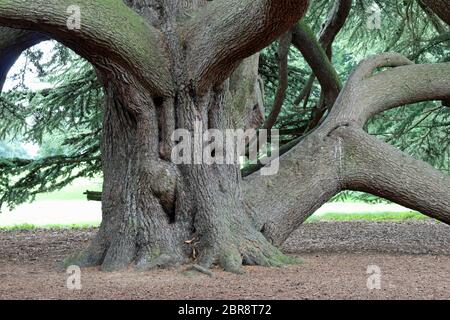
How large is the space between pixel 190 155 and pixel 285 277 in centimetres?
132

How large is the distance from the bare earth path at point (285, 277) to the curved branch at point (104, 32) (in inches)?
62.0

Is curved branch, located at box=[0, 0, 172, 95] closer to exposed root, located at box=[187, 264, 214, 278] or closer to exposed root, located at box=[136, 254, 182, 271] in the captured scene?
exposed root, located at box=[136, 254, 182, 271]

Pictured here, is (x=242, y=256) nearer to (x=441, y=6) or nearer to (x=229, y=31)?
(x=229, y=31)

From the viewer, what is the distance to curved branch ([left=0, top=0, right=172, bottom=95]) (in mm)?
4602

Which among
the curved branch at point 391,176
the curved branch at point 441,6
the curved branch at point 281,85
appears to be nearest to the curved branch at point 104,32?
the curved branch at point 391,176

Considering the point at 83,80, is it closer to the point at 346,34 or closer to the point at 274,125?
the point at 274,125

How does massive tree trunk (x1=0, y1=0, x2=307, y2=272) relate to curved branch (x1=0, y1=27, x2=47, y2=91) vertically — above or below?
below

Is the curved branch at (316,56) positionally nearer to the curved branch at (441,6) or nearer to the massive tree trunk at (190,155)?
the curved branch at (441,6)

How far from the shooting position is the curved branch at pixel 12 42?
21.0ft

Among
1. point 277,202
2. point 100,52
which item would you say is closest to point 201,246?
point 277,202

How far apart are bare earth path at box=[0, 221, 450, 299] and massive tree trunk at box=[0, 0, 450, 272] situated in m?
0.35

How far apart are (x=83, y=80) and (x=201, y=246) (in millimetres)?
4565

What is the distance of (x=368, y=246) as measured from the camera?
7.36 m

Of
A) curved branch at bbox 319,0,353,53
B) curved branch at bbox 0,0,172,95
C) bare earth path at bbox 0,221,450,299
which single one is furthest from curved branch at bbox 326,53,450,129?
curved branch at bbox 319,0,353,53
